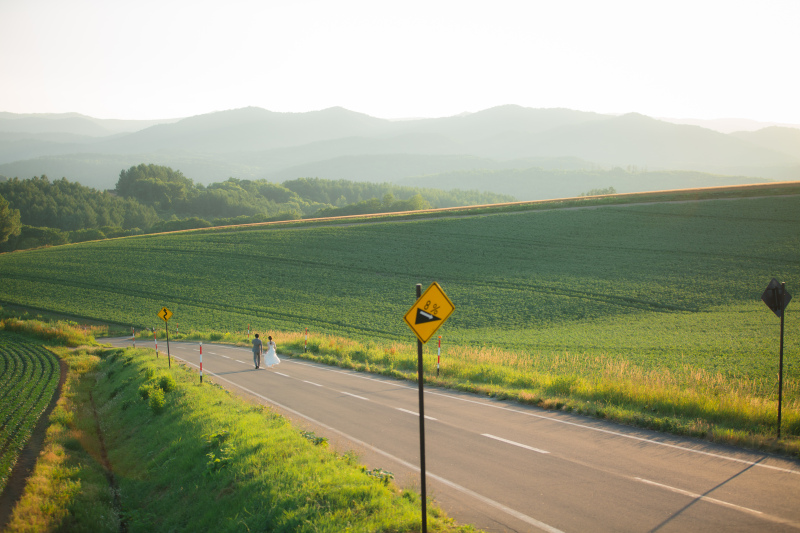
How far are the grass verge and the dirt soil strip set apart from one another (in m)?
0.27

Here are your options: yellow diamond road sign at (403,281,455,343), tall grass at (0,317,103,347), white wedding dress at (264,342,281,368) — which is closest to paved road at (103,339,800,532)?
yellow diamond road sign at (403,281,455,343)

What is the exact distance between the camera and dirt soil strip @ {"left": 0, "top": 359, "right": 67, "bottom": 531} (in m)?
9.34

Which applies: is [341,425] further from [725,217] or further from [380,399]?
[725,217]

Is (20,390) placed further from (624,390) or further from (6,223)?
(6,223)

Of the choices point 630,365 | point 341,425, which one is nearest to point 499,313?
point 630,365

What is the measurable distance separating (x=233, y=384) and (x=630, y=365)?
1575 cm

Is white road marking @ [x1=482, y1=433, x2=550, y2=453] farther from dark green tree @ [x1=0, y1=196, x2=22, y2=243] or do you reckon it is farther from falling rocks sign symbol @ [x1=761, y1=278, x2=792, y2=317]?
dark green tree @ [x1=0, y1=196, x2=22, y2=243]

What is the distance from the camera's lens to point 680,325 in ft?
92.7

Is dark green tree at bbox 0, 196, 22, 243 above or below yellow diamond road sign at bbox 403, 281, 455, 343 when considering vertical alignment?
above

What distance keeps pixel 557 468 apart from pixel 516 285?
33.0 m

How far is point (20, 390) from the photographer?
19.5 meters

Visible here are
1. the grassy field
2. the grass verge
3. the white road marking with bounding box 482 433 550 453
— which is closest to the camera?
the grass verge

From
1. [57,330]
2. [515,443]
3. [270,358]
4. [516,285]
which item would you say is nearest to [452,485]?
[515,443]

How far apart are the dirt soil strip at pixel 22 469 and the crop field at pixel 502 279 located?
61.6ft
